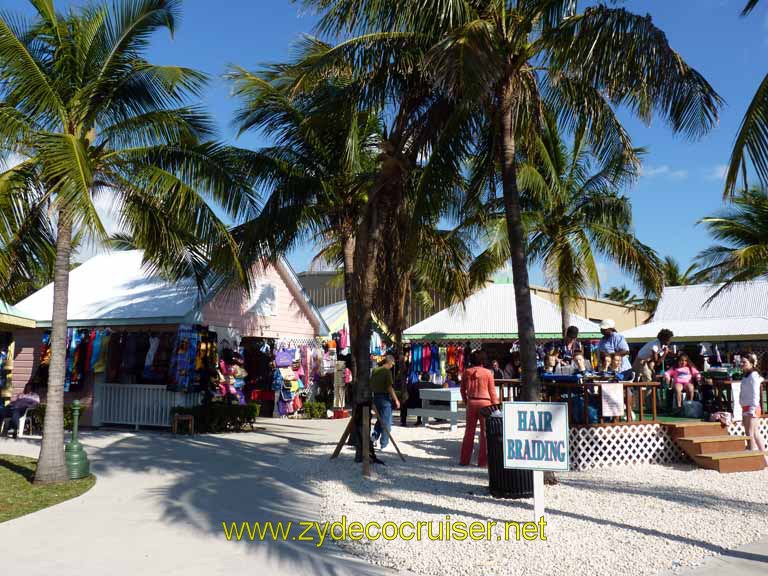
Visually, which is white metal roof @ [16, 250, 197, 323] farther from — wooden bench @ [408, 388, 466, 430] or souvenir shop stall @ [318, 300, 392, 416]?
wooden bench @ [408, 388, 466, 430]

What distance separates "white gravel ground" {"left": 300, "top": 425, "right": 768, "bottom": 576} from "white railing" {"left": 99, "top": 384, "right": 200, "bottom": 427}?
555cm

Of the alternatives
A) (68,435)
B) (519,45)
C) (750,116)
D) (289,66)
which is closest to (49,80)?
(289,66)

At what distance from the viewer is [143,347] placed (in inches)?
642

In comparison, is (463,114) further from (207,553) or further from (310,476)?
(207,553)

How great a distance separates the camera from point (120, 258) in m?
20.9

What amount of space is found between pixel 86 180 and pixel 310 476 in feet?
17.7

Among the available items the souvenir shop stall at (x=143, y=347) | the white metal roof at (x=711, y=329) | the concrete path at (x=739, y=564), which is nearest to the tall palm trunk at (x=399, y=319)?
the souvenir shop stall at (x=143, y=347)

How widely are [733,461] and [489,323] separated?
13.6m

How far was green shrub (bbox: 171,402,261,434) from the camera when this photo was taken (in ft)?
50.8

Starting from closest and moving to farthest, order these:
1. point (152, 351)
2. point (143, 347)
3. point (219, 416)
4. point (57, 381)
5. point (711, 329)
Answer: point (57, 381) → point (219, 416) → point (152, 351) → point (143, 347) → point (711, 329)

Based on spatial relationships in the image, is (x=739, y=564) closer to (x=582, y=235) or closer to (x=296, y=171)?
(x=296, y=171)

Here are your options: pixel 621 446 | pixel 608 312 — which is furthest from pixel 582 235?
pixel 608 312

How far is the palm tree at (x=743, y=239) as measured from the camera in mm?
21125

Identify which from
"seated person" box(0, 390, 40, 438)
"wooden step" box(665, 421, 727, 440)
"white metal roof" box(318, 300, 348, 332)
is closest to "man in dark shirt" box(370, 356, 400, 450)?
"wooden step" box(665, 421, 727, 440)
